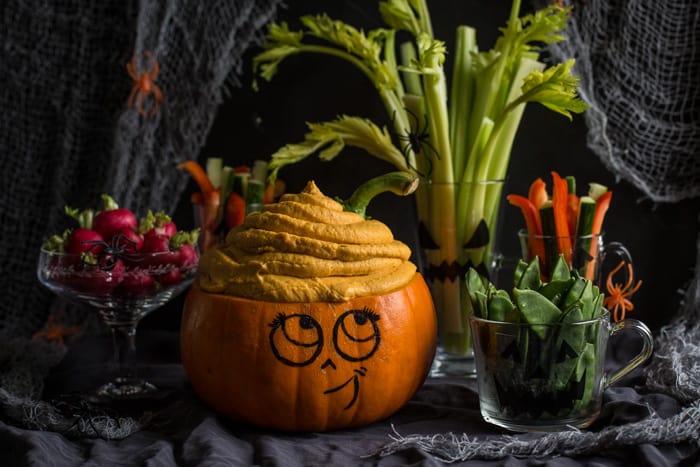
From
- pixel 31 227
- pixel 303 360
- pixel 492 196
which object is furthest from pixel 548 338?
pixel 31 227

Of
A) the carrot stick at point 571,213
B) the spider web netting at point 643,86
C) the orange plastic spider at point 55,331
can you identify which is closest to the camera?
the carrot stick at point 571,213

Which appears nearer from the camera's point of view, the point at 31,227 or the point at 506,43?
the point at 506,43

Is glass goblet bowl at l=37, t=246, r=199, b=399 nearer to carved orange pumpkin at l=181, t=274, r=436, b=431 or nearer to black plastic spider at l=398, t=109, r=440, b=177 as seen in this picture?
carved orange pumpkin at l=181, t=274, r=436, b=431

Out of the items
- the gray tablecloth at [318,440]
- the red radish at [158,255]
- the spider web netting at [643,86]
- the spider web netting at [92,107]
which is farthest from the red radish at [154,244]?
the spider web netting at [643,86]

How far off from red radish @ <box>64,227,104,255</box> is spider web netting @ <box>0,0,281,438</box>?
41cm

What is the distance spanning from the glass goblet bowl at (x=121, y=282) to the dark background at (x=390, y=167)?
478 millimetres

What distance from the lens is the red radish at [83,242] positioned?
4.99 ft

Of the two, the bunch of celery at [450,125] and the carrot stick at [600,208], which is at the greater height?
the bunch of celery at [450,125]

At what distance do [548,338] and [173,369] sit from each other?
865 millimetres

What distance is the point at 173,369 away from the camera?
1750mm

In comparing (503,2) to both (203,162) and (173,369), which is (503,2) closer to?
(203,162)

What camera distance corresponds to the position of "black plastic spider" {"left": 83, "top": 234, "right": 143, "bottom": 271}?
1.51 meters

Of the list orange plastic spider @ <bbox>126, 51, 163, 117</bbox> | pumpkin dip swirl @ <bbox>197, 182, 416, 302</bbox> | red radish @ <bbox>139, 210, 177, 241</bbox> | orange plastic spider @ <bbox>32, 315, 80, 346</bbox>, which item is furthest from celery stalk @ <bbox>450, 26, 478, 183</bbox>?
orange plastic spider @ <bbox>32, 315, 80, 346</bbox>

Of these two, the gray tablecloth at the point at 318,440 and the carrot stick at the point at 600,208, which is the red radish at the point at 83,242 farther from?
the carrot stick at the point at 600,208
